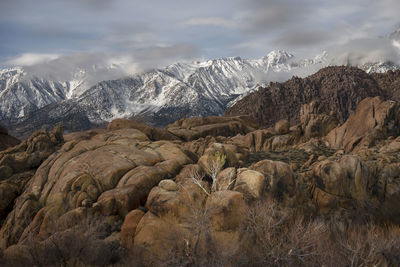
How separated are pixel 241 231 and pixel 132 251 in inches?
351

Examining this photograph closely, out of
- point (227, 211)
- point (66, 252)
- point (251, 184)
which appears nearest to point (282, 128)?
point (251, 184)

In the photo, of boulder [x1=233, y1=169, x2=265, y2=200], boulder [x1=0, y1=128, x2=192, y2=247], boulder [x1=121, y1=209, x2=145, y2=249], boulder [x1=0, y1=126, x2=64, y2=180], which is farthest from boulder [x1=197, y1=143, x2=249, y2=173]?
boulder [x1=0, y1=126, x2=64, y2=180]

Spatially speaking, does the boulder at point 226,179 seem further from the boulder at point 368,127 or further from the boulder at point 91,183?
the boulder at point 368,127

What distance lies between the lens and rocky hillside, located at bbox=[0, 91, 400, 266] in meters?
21.8

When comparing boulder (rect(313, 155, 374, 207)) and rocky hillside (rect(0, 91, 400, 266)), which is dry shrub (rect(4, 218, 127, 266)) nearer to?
rocky hillside (rect(0, 91, 400, 266))

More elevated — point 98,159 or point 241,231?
point 98,159

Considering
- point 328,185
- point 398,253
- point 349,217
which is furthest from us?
point 328,185

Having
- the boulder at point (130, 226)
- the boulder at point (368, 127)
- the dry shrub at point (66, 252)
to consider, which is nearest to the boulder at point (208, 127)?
the boulder at point (368, 127)

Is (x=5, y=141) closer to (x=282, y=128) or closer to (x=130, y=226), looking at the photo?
(x=130, y=226)

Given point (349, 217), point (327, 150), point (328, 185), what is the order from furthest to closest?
point (327, 150) < point (328, 185) < point (349, 217)

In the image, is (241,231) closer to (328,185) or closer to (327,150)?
(328,185)

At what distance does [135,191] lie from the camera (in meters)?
29.7

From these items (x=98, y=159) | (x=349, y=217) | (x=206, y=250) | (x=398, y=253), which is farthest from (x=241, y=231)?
(x=98, y=159)

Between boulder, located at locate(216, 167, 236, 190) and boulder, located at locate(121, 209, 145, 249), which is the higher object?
boulder, located at locate(216, 167, 236, 190)
